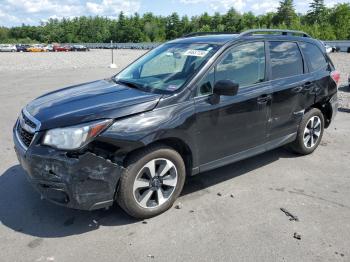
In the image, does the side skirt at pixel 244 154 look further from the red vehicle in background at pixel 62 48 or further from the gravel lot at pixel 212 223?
the red vehicle in background at pixel 62 48

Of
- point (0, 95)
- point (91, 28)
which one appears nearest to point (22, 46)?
point (91, 28)

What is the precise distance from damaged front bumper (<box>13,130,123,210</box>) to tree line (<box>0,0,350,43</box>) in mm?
90909

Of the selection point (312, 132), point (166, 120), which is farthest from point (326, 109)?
point (166, 120)

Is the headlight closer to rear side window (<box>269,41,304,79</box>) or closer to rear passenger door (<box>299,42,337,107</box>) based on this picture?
rear side window (<box>269,41,304,79</box>)

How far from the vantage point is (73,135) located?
3406mm

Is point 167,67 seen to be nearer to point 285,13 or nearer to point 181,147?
point 181,147

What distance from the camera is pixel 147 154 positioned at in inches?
146

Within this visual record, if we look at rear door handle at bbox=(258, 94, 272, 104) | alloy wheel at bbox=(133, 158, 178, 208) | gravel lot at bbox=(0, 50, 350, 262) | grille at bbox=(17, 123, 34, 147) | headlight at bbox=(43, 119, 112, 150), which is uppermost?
rear door handle at bbox=(258, 94, 272, 104)

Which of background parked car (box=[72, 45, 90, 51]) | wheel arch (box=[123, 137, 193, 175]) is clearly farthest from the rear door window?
background parked car (box=[72, 45, 90, 51])

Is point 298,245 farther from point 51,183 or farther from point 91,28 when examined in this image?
point 91,28

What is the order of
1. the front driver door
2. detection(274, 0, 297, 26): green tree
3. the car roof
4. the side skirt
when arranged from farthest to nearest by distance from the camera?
detection(274, 0, 297, 26): green tree
the car roof
the side skirt
the front driver door

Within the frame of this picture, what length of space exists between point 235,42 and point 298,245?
8.06 ft

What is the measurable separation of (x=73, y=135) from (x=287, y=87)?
3.08m

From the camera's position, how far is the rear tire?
5.57m
